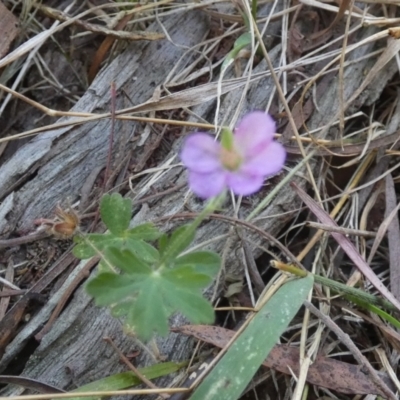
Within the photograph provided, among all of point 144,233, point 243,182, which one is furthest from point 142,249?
point 243,182

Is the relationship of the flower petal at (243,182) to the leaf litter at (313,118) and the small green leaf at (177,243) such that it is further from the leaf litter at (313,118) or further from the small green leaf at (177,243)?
the leaf litter at (313,118)

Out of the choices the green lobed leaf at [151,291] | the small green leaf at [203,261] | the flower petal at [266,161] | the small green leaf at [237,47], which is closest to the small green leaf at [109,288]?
the green lobed leaf at [151,291]

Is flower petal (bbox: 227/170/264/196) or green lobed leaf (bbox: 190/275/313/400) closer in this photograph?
flower petal (bbox: 227/170/264/196)

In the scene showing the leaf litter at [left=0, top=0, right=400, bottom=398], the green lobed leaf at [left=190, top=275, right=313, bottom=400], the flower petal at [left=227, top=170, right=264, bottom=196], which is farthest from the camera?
the leaf litter at [left=0, top=0, right=400, bottom=398]

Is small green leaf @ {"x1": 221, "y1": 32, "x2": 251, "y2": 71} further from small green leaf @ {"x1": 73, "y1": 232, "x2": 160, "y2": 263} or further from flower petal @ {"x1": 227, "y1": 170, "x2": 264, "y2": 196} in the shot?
flower petal @ {"x1": 227, "y1": 170, "x2": 264, "y2": 196}

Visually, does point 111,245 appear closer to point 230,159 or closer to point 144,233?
point 144,233

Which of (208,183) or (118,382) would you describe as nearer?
(208,183)

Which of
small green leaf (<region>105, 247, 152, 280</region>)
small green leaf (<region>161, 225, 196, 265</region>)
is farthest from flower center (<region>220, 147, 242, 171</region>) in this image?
small green leaf (<region>105, 247, 152, 280</region>)
